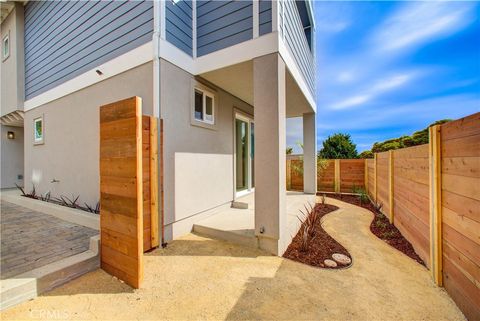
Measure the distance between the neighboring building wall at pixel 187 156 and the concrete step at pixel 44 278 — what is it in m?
1.19

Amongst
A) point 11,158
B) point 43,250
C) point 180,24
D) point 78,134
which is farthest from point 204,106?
point 11,158

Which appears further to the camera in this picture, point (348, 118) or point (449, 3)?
point (348, 118)

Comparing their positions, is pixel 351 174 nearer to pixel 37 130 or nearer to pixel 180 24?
pixel 180 24

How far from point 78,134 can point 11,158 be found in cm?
648

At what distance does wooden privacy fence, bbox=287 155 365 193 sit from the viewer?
8336 millimetres

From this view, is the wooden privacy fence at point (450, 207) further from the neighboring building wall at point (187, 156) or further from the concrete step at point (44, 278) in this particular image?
the concrete step at point (44, 278)

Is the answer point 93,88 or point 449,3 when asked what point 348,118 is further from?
point 93,88

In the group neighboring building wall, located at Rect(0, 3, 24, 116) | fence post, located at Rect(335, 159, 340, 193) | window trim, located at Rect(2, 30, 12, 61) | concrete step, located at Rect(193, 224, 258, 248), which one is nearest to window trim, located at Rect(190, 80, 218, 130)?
concrete step, located at Rect(193, 224, 258, 248)

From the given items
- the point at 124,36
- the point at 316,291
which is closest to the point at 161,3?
the point at 124,36

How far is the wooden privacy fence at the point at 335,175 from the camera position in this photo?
8.34m

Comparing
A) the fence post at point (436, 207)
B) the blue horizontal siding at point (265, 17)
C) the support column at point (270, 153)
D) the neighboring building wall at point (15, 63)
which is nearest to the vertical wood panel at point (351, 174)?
the fence post at point (436, 207)

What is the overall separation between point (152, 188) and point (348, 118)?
12.8 meters

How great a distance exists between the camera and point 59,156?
5.48 meters

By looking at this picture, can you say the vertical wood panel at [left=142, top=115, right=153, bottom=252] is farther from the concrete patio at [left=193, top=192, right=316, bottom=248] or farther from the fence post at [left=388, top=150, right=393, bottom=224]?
the fence post at [left=388, top=150, right=393, bottom=224]
